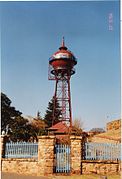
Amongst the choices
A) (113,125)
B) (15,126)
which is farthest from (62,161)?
(113,125)

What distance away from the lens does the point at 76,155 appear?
41.4ft

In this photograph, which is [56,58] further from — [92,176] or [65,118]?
[92,176]

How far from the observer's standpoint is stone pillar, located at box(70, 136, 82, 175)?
12477mm

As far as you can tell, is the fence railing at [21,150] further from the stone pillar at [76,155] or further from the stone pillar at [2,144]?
the stone pillar at [76,155]

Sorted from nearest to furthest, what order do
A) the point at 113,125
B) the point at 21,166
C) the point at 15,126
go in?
1. the point at 21,166
2. the point at 15,126
3. the point at 113,125

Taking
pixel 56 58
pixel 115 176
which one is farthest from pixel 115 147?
pixel 56 58

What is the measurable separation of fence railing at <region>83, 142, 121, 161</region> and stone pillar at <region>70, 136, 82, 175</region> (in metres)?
0.47

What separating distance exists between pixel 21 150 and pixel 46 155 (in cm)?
170

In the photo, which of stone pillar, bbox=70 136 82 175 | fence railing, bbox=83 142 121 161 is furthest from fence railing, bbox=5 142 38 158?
fence railing, bbox=83 142 121 161

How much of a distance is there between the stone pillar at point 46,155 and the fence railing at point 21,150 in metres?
0.61

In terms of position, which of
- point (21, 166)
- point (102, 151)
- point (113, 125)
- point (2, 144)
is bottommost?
point (21, 166)

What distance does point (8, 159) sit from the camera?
44.8 ft

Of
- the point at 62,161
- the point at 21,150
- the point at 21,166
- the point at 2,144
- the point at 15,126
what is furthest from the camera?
the point at 15,126

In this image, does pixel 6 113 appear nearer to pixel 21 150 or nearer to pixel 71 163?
pixel 21 150
